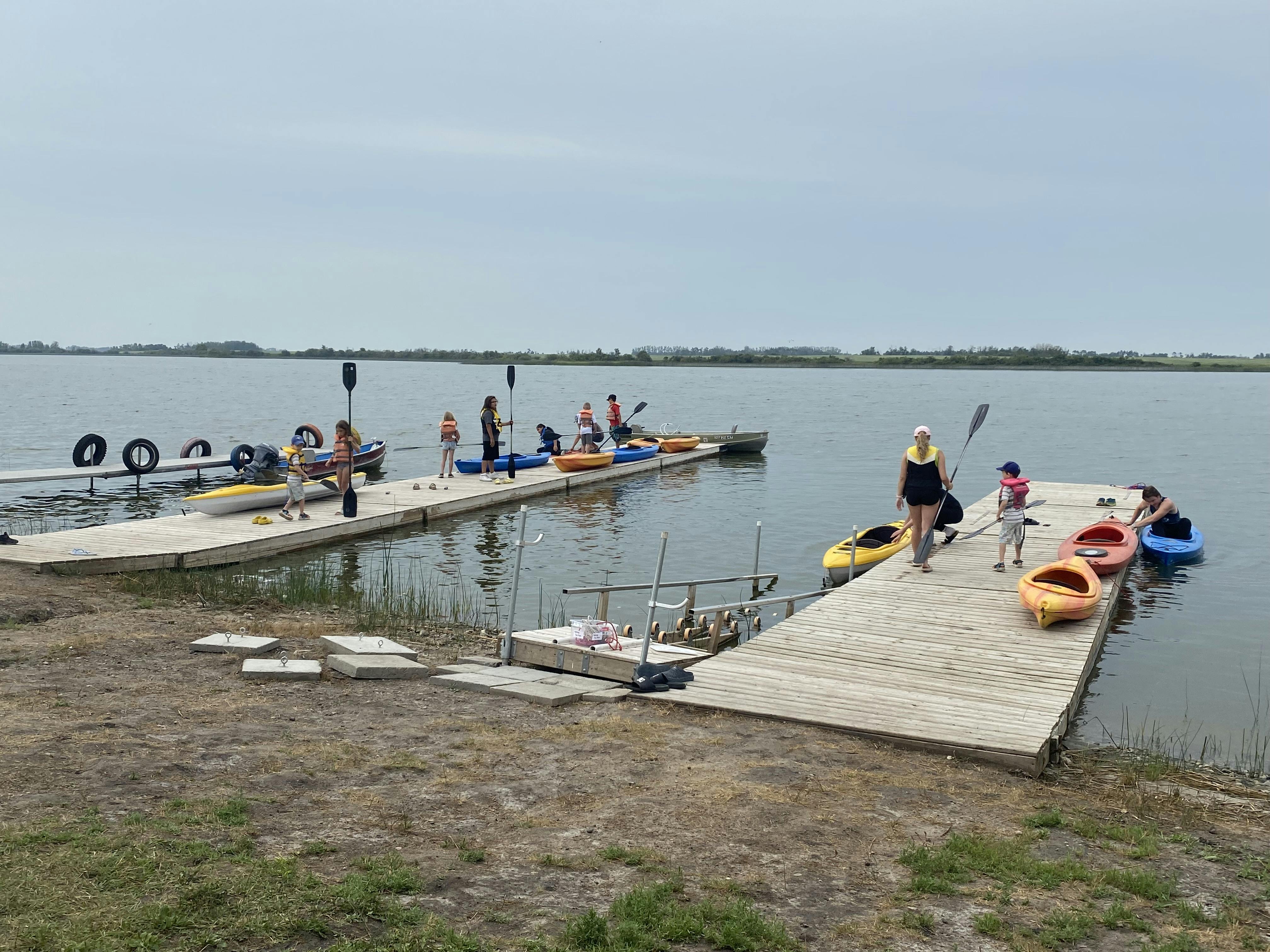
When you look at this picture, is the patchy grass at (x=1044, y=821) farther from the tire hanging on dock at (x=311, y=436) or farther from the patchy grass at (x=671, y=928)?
the tire hanging on dock at (x=311, y=436)

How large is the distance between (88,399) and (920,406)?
65386 mm

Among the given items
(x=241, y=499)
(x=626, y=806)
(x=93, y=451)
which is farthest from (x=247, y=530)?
(x=93, y=451)

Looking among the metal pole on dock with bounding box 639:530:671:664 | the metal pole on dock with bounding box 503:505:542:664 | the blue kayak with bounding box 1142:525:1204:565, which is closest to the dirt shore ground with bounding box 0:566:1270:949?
the metal pole on dock with bounding box 639:530:671:664

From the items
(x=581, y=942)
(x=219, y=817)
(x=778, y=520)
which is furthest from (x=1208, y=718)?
(x=778, y=520)

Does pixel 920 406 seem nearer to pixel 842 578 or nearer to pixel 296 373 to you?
pixel 842 578

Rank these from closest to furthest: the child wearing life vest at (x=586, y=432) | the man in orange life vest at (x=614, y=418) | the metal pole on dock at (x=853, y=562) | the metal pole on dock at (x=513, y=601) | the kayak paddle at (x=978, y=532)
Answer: the metal pole on dock at (x=513, y=601) → the metal pole on dock at (x=853, y=562) → the kayak paddle at (x=978, y=532) → the child wearing life vest at (x=586, y=432) → the man in orange life vest at (x=614, y=418)

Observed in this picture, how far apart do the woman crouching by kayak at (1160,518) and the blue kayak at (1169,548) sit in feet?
0.40

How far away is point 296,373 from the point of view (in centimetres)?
18838

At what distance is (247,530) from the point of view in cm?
1717

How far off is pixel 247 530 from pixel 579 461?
37.4 feet

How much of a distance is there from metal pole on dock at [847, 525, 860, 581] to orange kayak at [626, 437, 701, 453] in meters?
17.6

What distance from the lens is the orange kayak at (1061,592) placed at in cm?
1089

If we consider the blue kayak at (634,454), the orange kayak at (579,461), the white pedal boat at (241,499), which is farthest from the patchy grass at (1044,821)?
the blue kayak at (634,454)

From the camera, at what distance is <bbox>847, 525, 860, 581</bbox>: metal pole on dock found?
1479 cm
